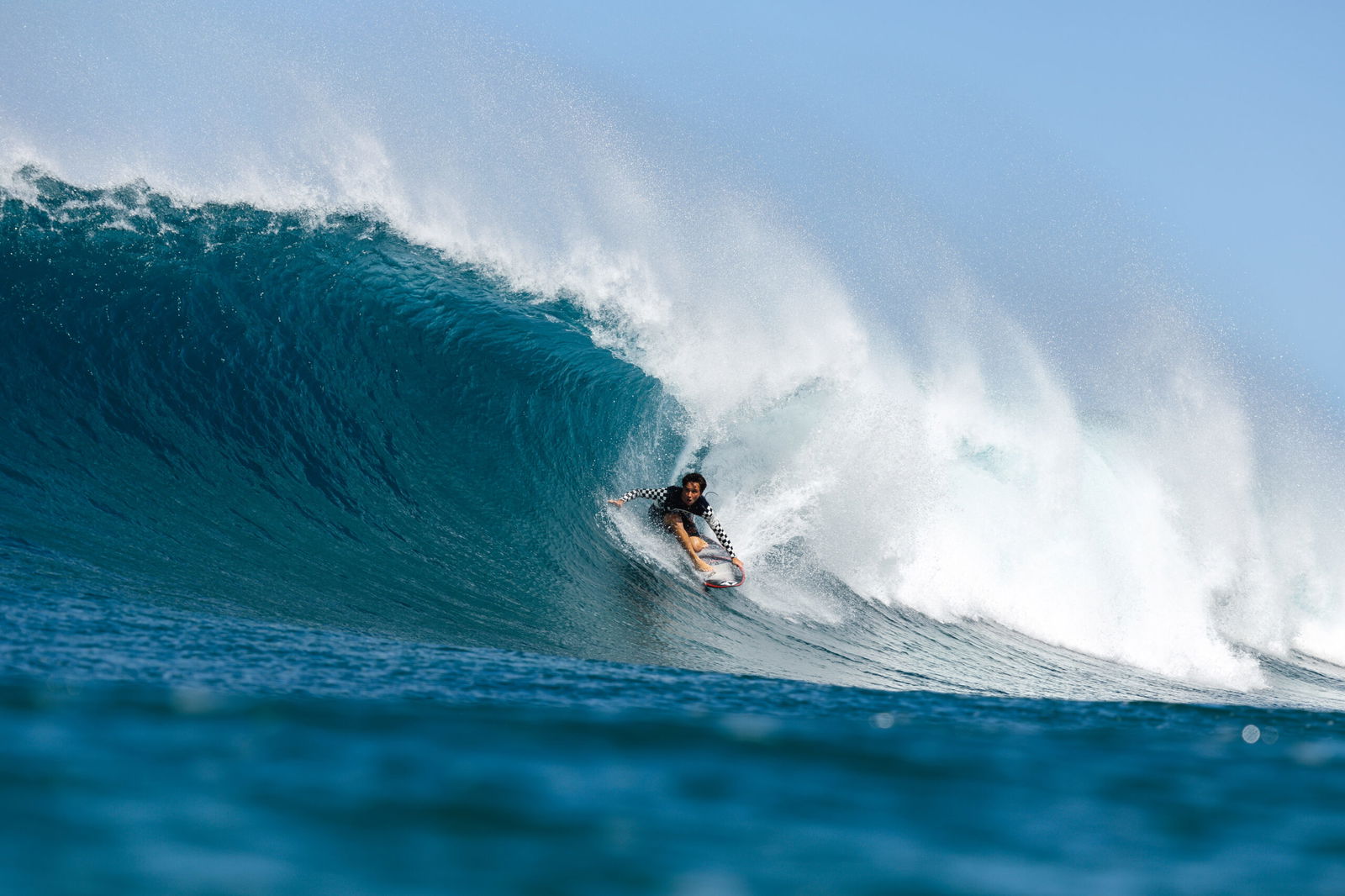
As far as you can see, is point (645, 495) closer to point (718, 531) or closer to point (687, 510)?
point (687, 510)

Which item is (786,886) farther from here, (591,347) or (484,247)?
(484,247)

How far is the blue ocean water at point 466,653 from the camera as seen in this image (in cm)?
227

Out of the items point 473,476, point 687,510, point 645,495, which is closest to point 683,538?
point 687,510

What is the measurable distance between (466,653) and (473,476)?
479cm

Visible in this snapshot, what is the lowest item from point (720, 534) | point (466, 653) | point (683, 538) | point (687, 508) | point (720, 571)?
point (466, 653)

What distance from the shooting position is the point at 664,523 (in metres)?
9.49

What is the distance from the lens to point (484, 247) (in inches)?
583

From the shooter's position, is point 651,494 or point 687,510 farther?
point 651,494

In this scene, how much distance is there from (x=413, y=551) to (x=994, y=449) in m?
8.20

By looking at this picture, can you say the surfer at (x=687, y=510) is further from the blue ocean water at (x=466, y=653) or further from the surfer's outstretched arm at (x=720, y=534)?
the blue ocean water at (x=466, y=653)

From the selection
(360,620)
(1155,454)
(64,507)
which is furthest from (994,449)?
(64,507)

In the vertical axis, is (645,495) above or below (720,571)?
above

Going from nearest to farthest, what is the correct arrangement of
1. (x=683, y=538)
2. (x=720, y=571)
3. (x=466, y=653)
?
1. (x=466, y=653)
2. (x=720, y=571)
3. (x=683, y=538)

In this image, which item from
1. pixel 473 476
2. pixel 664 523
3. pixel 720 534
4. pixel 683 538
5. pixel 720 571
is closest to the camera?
pixel 720 571
